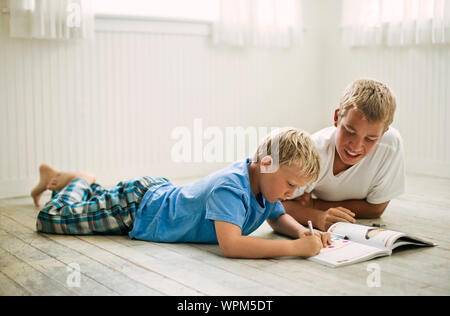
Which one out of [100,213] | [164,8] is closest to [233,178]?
[100,213]

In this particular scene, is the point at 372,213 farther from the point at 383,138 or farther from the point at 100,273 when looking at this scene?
the point at 100,273

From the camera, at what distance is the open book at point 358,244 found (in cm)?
155

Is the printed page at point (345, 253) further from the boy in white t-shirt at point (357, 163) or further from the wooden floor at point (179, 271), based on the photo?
the boy in white t-shirt at point (357, 163)

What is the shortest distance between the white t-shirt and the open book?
236 mm

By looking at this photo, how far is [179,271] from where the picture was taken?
1.49 m

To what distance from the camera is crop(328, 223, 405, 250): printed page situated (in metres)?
1.64

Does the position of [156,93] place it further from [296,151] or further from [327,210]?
[296,151]

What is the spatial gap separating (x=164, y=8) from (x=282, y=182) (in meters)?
1.94

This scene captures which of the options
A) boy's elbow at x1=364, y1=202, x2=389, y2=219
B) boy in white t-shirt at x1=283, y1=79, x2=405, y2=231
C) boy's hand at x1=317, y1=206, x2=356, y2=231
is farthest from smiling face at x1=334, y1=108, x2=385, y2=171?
boy's elbow at x1=364, y1=202, x2=389, y2=219

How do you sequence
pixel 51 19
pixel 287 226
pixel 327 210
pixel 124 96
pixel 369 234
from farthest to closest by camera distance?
pixel 124 96 → pixel 51 19 → pixel 327 210 → pixel 287 226 → pixel 369 234

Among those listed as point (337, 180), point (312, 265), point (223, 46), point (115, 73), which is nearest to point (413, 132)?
point (223, 46)

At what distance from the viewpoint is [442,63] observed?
302 centimetres

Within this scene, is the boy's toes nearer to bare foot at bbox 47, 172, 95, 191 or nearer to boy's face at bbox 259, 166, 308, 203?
bare foot at bbox 47, 172, 95, 191
